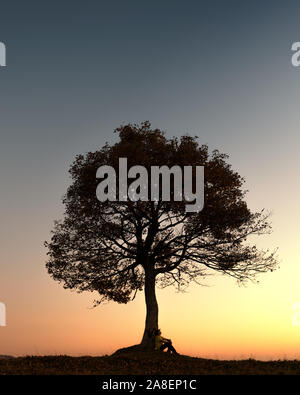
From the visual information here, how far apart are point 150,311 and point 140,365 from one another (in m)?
8.19

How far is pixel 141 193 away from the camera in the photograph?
135ft

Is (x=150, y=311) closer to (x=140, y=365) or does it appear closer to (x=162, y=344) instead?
(x=162, y=344)

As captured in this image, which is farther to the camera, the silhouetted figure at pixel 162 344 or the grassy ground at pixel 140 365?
the silhouetted figure at pixel 162 344

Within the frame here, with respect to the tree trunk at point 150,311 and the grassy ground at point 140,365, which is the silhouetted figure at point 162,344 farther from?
the tree trunk at point 150,311

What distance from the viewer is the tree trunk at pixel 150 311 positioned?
41.2 meters

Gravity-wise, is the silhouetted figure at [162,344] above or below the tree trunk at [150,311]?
below

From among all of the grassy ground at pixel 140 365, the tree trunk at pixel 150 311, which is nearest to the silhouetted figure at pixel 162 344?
the grassy ground at pixel 140 365

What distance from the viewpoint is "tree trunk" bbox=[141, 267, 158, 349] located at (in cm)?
4119

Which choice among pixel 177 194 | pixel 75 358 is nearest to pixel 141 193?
pixel 177 194

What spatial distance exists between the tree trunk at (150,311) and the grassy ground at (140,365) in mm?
2566

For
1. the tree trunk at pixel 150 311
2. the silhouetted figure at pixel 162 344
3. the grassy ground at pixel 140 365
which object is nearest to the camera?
the grassy ground at pixel 140 365

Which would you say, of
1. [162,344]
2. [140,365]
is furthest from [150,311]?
[140,365]

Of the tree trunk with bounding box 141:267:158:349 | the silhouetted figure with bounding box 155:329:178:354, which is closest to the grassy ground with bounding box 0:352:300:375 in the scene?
the silhouetted figure with bounding box 155:329:178:354
